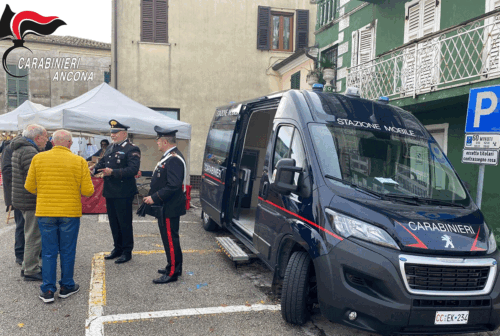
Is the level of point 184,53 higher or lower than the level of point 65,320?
higher

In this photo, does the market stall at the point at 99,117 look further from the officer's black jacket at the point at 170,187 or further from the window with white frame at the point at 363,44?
the window with white frame at the point at 363,44

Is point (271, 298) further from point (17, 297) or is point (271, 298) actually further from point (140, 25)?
point (140, 25)

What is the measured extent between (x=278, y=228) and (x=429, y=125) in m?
6.05

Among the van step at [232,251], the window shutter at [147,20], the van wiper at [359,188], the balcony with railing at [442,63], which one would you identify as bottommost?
the van step at [232,251]

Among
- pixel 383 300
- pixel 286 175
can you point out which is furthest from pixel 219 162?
pixel 383 300

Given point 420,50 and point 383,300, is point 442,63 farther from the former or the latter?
point 383,300

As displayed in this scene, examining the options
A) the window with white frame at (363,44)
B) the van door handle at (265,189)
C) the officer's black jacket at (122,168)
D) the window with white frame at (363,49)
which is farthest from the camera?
the window with white frame at (363,44)

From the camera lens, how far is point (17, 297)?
160 inches

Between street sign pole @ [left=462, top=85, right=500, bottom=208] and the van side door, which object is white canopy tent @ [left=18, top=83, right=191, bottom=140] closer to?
the van side door

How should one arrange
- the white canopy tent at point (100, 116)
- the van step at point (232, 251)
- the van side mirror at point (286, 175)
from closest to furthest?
the van side mirror at point (286, 175)
the van step at point (232, 251)
the white canopy tent at point (100, 116)

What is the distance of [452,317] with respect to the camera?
2.83 metres

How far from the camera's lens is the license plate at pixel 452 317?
280cm

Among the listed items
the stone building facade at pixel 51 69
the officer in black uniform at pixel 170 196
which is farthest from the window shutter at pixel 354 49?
the stone building facade at pixel 51 69

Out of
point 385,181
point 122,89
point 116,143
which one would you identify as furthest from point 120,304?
point 122,89
